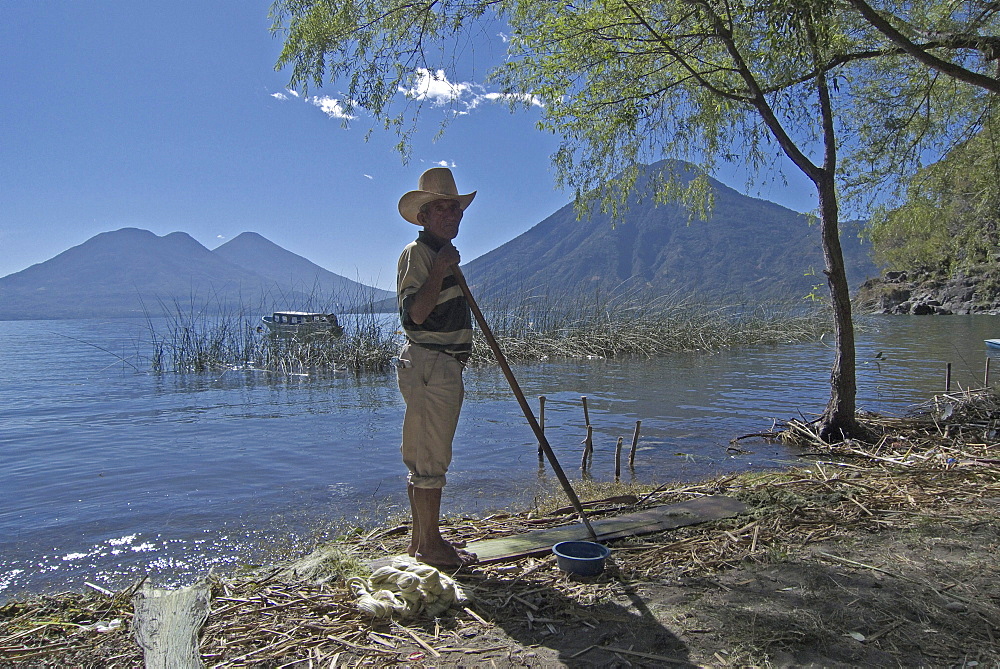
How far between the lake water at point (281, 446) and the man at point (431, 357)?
1.94 m

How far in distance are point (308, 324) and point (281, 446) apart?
10.3m

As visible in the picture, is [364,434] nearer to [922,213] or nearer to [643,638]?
[643,638]

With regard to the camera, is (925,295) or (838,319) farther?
(925,295)

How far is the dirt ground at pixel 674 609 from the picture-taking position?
93.7 inches

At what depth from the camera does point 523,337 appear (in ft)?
63.9

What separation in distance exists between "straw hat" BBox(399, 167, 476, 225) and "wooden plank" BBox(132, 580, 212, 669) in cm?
207

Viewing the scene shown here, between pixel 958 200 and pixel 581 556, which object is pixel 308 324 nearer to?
pixel 958 200

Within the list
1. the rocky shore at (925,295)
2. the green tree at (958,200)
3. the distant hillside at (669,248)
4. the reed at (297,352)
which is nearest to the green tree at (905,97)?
the green tree at (958,200)

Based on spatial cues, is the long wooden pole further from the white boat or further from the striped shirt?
the white boat

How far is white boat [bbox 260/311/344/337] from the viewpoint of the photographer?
1794cm

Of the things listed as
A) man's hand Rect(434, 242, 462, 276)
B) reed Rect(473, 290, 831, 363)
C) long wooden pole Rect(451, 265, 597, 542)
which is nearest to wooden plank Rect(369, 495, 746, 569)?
long wooden pole Rect(451, 265, 597, 542)

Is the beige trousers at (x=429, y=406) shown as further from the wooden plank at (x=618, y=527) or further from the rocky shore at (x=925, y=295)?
the rocky shore at (x=925, y=295)

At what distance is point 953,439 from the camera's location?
6414mm

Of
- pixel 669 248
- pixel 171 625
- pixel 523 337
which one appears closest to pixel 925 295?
pixel 523 337
